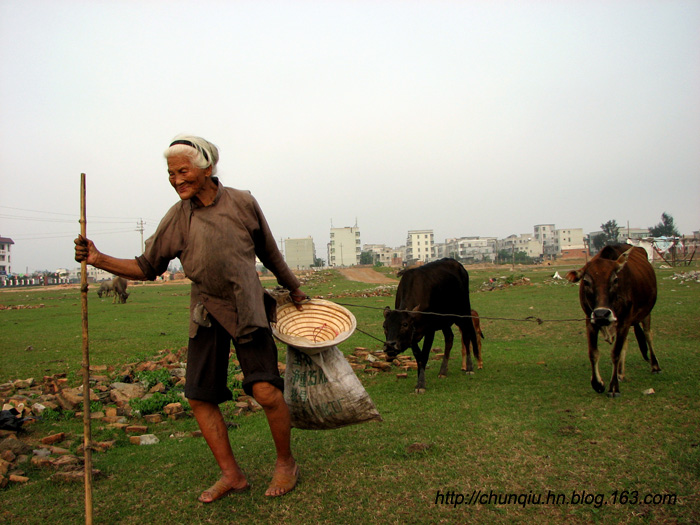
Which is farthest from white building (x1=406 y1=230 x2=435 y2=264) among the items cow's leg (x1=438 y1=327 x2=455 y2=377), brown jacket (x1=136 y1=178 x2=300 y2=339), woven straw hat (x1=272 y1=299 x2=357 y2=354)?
brown jacket (x1=136 y1=178 x2=300 y2=339)

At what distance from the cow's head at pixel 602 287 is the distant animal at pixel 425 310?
1.58 metres

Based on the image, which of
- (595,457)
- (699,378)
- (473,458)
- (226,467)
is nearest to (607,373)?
(699,378)

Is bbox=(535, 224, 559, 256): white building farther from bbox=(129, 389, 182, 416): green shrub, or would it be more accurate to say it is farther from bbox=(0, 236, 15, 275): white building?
bbox=(129, 389, 182, 416): green shrub

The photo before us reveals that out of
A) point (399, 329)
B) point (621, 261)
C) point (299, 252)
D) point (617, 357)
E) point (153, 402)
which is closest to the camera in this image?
point (617, 357)

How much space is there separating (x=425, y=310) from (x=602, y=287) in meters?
2.32

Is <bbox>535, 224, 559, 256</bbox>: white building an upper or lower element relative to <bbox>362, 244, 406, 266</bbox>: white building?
upper

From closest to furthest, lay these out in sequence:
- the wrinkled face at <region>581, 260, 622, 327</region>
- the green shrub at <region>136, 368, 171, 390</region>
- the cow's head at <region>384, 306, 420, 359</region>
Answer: the wrinkled face at <region>581, 260, 622, 327</region> < the cow's head at <region>384, 306, 420, 359</region> < the green shrub at <region>136, 368, 171, 390</region>

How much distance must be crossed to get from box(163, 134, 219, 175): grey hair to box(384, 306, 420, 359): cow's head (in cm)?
359

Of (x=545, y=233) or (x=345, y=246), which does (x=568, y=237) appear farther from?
(x=345, y=246)

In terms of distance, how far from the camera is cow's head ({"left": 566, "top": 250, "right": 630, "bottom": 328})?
5.83 m

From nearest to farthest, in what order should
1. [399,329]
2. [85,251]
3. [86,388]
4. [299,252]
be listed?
[86,388]
[85,251]
[399,329]
[299,252]

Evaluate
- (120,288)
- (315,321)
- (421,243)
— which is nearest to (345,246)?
(421,243)

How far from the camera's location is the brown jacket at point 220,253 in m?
3.33

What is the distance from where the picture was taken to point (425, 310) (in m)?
7.22
